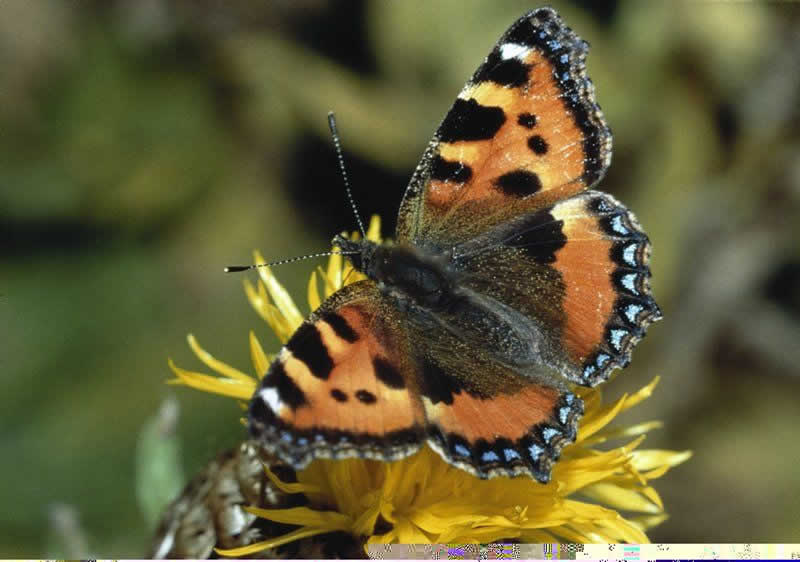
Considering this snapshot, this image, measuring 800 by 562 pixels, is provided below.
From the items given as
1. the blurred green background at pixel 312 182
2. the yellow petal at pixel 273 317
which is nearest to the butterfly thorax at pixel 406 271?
the yellow petal at pixel 273 317

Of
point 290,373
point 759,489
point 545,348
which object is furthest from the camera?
point 759,489

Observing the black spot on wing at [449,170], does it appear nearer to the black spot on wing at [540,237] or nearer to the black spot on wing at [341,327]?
the black spot on wing at [540,237]

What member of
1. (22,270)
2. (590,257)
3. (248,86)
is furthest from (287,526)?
(248,86)

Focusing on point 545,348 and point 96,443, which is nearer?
point 545,348

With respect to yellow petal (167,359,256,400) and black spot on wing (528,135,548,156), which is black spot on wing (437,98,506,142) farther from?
yellow petal (167,359,256,400)

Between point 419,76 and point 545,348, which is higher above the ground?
point 419,76

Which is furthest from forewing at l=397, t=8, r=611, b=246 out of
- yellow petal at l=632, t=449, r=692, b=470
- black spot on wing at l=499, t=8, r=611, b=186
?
yellow petal at l=632, t=449, r=692, b=470

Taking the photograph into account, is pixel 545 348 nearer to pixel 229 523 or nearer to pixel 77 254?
pixel 229 523
